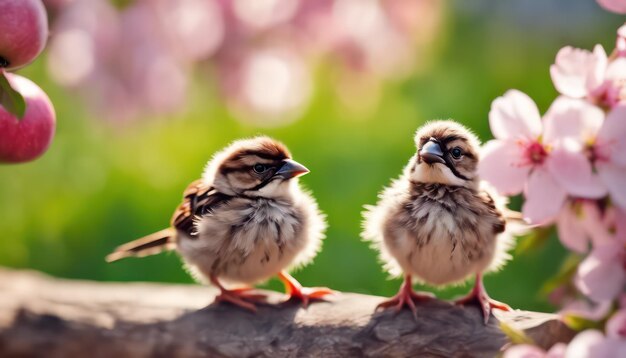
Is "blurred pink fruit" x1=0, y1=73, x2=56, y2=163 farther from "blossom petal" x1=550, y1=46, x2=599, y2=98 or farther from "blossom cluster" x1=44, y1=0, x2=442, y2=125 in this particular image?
"blossom cluster" x1=44, y1=0, x2=442, y2=125

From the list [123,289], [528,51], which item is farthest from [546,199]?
[528,51]

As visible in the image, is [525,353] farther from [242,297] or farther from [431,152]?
[242,297]

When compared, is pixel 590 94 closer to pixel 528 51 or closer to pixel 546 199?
pixel 546 199

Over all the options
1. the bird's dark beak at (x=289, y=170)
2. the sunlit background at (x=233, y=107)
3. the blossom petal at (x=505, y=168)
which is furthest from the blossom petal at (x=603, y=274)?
the sunlit background at (x=233, y=107)

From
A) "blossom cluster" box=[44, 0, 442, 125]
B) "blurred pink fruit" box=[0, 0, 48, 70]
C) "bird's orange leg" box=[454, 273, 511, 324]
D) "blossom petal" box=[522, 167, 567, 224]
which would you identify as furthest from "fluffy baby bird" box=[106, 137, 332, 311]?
"blossom cluster" box=[44, 0, 442, 125]

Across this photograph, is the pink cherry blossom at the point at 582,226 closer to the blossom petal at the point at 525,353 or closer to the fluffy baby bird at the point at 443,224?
the blossom petal at the point at 525,353

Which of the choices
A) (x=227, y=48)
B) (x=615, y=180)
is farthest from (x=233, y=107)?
(x=615, y=180)
